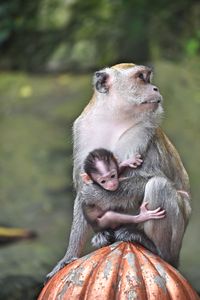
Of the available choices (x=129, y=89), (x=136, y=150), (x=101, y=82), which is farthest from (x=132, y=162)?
(x=101, y=82)

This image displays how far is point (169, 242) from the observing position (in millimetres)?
5680

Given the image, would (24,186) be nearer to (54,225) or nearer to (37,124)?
(54,225)

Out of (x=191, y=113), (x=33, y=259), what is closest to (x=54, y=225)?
Result: (x=33, y=259)

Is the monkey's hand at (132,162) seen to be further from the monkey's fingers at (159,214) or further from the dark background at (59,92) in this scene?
the dark background at (59,92)

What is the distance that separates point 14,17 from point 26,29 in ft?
1.13

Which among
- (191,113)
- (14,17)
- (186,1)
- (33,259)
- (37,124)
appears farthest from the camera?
(14,17)

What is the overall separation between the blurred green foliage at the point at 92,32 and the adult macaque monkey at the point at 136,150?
6.88m

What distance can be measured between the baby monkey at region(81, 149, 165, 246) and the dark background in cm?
243

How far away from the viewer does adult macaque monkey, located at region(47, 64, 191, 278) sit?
5.61 metres

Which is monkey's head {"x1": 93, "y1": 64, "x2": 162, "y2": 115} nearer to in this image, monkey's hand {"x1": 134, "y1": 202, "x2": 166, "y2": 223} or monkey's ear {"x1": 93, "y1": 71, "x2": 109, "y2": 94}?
monkey's ear {"x1": 93, "y1": 71, "x2": 109, "y2": 94}

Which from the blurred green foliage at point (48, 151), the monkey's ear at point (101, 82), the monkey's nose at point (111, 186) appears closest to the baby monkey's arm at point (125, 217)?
the monkey's nose at point (111, 186)

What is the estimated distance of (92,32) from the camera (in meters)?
14.5

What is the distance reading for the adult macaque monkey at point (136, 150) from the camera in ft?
18.4

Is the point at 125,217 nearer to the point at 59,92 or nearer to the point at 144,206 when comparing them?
the point at 144,206
